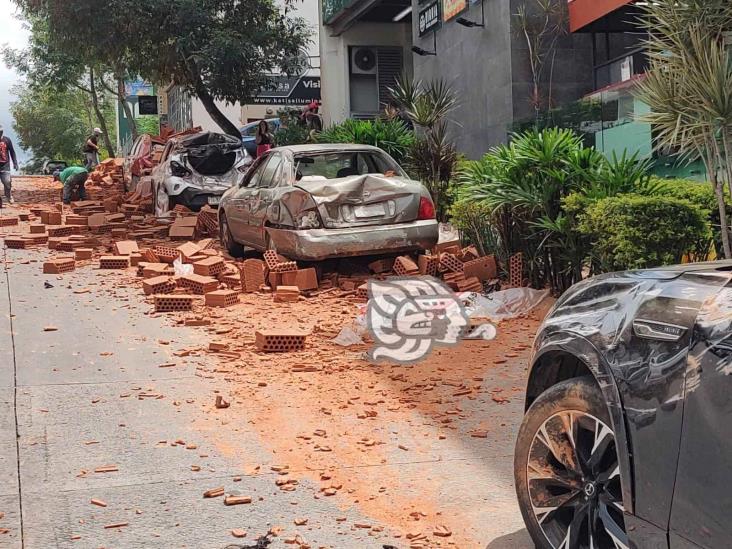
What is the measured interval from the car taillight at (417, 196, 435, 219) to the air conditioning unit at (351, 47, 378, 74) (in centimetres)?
2238

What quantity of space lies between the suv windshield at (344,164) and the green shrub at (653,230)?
3973 mm

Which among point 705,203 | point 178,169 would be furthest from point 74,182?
point 705,203

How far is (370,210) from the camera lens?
35.7 ft

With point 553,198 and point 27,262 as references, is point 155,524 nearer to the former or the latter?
point 553,198

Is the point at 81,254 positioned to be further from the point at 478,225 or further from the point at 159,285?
the point at 478,225

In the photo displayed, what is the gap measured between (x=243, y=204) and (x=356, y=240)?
8.31 feet

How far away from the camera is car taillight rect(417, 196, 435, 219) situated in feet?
36.5

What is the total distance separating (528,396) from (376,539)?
990 mm

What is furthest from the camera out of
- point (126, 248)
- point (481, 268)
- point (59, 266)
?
point (126, 248)

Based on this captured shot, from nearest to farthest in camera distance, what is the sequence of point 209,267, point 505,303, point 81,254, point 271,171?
point 505,303 → point 209,267 → point 271,171 → point 81,254

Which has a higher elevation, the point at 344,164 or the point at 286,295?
the point at 344,164

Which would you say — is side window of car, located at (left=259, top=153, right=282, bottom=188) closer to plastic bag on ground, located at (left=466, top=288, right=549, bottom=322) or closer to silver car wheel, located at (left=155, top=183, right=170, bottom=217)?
plastic bag on ground, located at (left=466, top=288, right=549, bottom=322)

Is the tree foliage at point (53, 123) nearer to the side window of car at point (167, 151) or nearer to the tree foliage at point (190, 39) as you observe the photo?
the tree foliage at point (190, 39)

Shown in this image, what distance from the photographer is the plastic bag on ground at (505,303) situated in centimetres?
928
